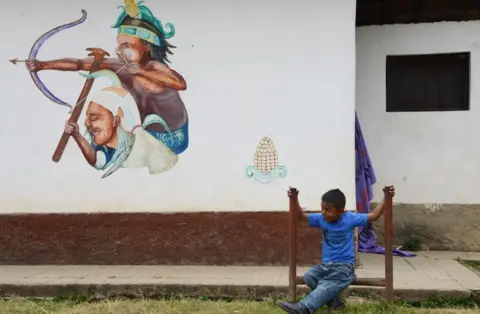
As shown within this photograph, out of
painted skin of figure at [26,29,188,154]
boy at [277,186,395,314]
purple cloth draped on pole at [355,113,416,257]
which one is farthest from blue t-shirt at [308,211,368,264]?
painted skin of figure at [26,29,188,154]

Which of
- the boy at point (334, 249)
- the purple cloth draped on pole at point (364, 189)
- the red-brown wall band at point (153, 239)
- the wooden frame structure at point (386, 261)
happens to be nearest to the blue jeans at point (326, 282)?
the boy at point (334, 249)

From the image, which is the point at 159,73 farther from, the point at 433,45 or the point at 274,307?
the point at 433,45

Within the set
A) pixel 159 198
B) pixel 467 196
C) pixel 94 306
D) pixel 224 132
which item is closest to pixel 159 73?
pixel 224 132

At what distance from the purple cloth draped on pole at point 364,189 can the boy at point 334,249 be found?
2.19 m

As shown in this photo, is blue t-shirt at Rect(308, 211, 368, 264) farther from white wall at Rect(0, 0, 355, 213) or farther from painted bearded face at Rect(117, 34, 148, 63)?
painted bearded face at Rect(117, 34, 148, 63)

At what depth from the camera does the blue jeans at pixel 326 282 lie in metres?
4.13

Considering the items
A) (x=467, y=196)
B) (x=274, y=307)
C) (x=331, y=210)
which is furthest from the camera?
(x=467, y=196)

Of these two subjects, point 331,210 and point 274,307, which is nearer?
point 331,210

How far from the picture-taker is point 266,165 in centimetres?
599

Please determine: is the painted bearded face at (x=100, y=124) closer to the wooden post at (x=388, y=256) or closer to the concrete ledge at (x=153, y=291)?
the concrete ledge at (x=153, y=291)

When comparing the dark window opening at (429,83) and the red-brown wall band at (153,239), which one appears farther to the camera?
the dark window opening at (429,83)

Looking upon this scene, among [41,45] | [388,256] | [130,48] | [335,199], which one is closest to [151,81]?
[130,48]

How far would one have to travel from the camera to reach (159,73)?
6129 millimetres

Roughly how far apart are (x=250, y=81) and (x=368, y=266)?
2.46 m
